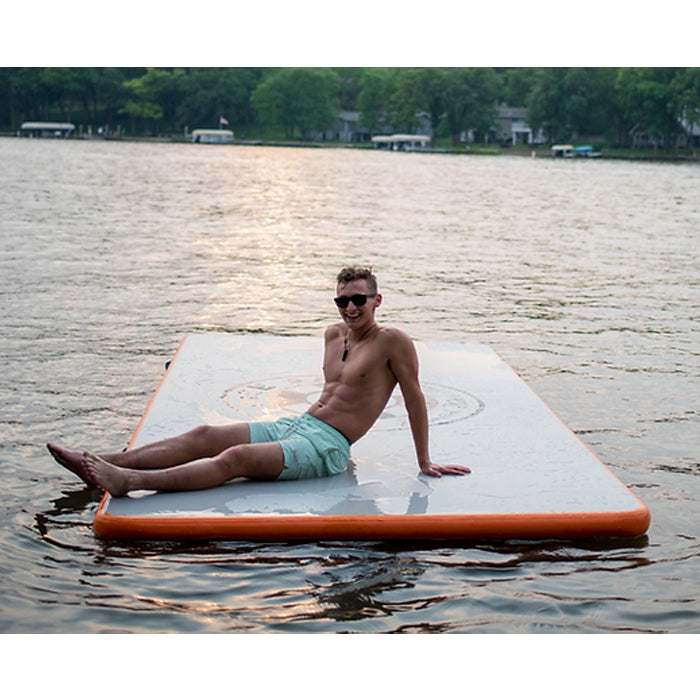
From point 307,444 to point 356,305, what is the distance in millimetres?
829

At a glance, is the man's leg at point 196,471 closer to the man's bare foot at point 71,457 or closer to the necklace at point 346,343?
the man's bare foot at point 71,457

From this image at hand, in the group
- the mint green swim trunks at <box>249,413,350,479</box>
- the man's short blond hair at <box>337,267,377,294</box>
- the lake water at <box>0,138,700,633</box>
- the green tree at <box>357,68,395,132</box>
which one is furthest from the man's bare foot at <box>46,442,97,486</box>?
the green tree at <box>357,68,395,132</box>

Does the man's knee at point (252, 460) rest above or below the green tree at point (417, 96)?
below

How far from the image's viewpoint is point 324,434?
579 centimetres

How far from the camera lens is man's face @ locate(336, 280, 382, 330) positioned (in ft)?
18.4

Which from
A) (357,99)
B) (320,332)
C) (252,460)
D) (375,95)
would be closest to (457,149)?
(375,95)

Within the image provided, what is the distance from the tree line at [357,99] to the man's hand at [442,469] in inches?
3398

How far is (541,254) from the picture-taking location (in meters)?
21.0

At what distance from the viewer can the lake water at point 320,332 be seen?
16.2 ft

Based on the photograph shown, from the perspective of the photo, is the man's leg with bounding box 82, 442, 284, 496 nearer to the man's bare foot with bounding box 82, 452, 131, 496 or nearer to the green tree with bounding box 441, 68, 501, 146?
the man's bare foot with bounding box 82, 452, 131, 496

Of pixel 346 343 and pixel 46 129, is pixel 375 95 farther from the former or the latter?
pixel 346 343

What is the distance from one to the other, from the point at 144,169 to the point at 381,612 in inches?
1858

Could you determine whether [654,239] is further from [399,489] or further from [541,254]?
[399,489]

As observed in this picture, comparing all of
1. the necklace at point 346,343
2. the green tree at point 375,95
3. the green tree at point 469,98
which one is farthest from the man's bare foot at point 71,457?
the green tree at point 375,95
